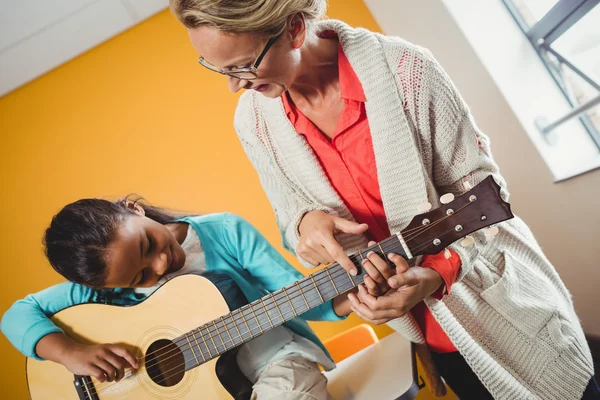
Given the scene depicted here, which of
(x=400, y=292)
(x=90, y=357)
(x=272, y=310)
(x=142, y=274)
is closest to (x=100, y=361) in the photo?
(x=90, y=357)

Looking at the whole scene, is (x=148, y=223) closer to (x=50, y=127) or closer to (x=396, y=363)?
(x=396, y=363)

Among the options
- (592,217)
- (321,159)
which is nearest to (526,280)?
(321,159)

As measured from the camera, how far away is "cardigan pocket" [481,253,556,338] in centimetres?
101

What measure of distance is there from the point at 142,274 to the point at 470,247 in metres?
0.89

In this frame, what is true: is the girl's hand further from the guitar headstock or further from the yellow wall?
the yellow wall

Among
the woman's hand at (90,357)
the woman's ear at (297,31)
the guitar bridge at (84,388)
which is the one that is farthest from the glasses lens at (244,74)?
the guitar bridge at (84,388)

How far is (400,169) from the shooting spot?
103cm

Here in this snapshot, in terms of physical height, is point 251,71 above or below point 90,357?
above

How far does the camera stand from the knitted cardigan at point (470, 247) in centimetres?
99

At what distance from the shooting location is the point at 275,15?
929 millimetres

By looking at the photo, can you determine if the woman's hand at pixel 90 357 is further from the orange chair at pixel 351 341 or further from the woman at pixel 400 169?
the orange chair at pixel 351 341

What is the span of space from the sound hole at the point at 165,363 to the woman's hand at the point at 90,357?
0.04m

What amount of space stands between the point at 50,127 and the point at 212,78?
34.1 inches

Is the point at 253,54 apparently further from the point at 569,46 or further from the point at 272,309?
the point at 569,46
